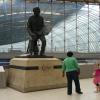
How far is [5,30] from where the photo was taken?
2978 cm

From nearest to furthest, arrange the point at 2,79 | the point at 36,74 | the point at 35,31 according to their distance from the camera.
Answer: the point at 36,74 → the point at 35,31 → the point at 2,79

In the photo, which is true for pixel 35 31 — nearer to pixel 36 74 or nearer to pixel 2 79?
pixel 36 74

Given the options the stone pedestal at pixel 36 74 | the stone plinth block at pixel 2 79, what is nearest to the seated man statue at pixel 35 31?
the stone pedestal at pixel 36 74

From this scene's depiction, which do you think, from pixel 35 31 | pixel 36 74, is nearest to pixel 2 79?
pixel 36 74

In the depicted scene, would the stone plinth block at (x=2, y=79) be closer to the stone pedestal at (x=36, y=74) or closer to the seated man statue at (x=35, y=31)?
the stone pedestal at (x=36, y=74)

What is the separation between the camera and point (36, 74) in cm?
1062

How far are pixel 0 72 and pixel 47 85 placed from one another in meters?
1.99

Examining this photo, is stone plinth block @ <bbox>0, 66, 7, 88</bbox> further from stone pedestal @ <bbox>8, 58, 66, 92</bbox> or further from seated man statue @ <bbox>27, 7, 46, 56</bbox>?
seated man statue @ <bbox>27, 7, 46, 56</bbox>

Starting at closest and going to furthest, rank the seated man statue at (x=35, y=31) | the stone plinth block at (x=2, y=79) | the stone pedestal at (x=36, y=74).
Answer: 1. the stone pedestal at (x=36, y=74)
2. the seated man statue at (x=35, y=31)
3. the stone plinth block at (x=2, y=79)

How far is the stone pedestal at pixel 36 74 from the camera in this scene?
34.2ft

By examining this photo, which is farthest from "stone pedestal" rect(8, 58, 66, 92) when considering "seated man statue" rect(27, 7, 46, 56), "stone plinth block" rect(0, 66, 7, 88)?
"seated man statue" rect(27, 7, 46, 56)

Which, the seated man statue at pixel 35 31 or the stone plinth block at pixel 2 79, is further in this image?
the stone plinth block at pixel 2 79

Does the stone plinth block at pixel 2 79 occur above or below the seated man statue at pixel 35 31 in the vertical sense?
below

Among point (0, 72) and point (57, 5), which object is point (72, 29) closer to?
point (57, 5)
